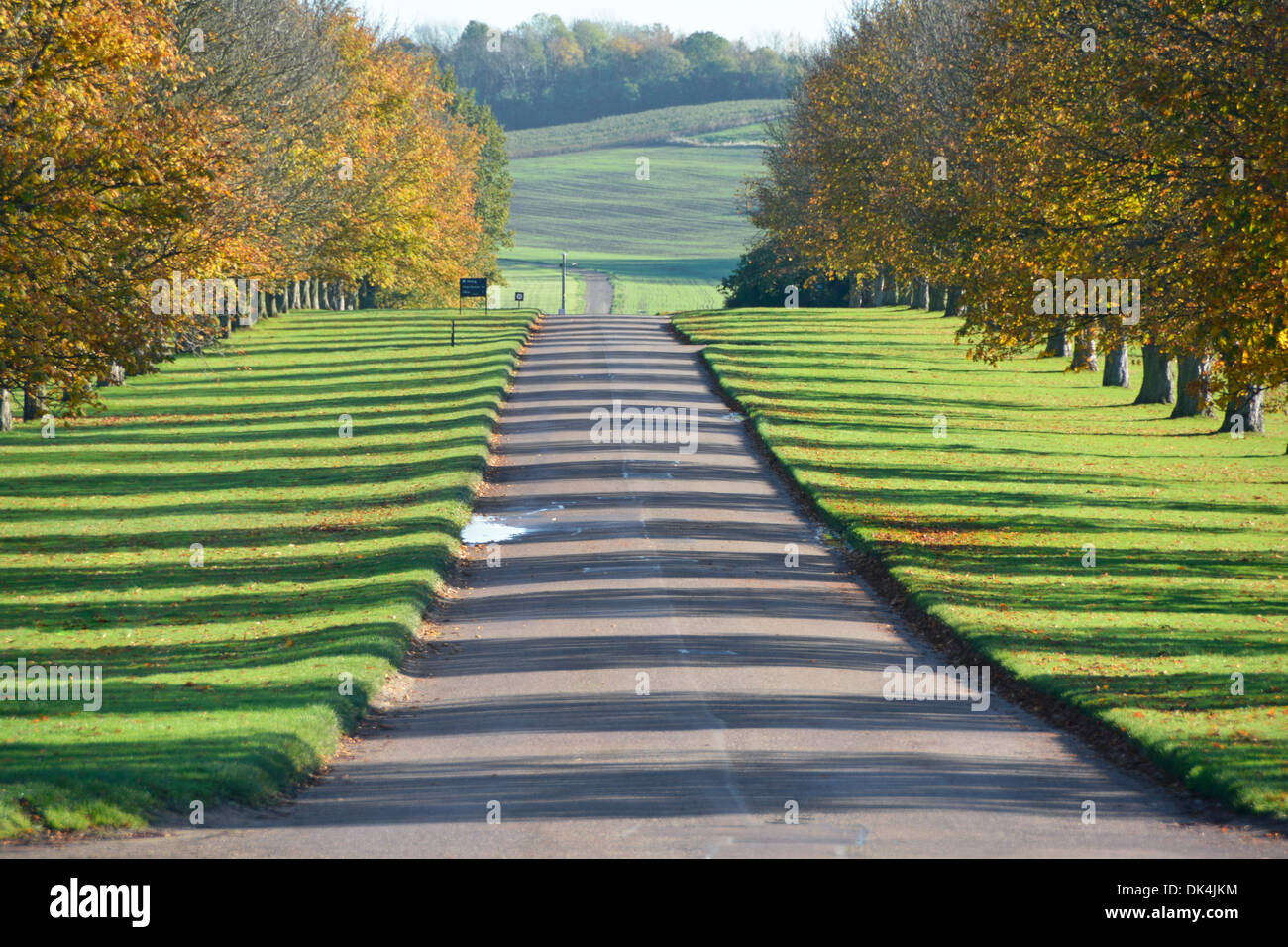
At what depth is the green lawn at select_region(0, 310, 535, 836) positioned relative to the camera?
37.0ft

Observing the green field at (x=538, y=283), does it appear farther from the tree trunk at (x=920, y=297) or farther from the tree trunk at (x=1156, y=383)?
the tree trunk at (x=1156, y=383)

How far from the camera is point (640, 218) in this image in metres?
174

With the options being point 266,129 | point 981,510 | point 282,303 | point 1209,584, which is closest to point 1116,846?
point 1209,584

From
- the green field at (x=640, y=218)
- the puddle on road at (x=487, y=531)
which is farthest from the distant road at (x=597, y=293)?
the puddle on road at (x=487, y=531)

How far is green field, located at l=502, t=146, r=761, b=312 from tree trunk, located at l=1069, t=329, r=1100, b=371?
7932 cm

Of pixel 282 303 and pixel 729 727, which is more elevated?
pixel 282 303

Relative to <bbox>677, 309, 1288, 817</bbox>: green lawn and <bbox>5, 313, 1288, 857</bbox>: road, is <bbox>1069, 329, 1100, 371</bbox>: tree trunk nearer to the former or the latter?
<bbox>677, 309, 1288, 817</bbox>: green lawn

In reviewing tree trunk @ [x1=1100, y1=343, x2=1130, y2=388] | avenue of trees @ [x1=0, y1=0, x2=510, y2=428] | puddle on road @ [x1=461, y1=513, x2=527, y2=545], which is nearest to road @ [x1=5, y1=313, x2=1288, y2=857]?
puddle on road @ [x1=461, y1=513, x2=527, y2=545]

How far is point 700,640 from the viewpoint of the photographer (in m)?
16.0

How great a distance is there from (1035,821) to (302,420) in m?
28.4

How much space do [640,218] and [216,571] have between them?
520ft

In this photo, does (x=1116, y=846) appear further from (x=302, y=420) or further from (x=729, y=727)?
(x=302, y=420)

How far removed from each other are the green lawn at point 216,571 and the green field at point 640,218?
92242 millimetres

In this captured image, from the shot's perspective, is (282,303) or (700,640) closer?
(700,640)
